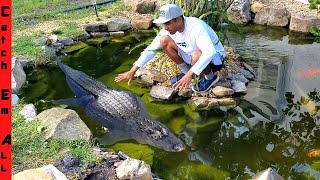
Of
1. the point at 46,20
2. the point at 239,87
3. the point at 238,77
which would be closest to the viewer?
the point at 239,87

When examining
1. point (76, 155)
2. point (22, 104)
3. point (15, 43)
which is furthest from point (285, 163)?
point (15, 43)

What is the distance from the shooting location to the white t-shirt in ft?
13.8

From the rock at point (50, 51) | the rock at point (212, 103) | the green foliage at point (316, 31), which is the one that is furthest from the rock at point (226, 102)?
the rock at point (50, 51)

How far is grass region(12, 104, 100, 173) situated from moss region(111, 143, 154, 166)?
0.40 meters

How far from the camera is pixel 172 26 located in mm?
4336

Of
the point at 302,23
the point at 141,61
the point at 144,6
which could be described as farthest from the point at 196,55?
the point at 144,6

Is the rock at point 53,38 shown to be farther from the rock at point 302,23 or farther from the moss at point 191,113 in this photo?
the rock at point 302,23

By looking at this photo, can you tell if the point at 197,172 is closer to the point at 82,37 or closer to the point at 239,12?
the point at 82,37

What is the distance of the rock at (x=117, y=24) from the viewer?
7.57 m

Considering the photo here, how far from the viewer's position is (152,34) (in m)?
7.52

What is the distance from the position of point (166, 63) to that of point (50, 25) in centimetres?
300

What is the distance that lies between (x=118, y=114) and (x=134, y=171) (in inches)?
57.9

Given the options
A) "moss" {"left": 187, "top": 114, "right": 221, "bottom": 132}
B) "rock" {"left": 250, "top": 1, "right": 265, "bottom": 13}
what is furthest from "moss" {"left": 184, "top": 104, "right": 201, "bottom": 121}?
"rock" {"left": 250, "top": 1, "right": 265, "bottom": 13}

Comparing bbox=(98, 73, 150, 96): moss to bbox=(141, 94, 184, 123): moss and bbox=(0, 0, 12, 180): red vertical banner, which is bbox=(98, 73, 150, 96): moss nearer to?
bbox=(141, 94, 184, 123): moss
